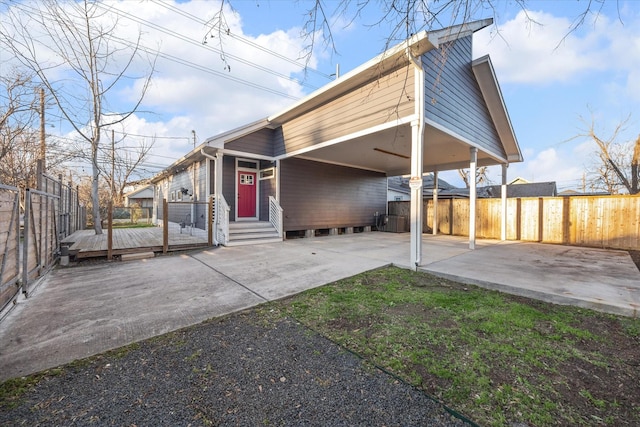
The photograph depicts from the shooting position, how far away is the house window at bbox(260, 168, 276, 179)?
29.6 ft

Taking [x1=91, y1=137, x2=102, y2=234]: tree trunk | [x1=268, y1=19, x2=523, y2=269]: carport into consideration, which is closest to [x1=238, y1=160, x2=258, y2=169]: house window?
[x1=268, y1=19, x2=523, y2=269]: carport

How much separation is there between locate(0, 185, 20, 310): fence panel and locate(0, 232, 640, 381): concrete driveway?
24 cm

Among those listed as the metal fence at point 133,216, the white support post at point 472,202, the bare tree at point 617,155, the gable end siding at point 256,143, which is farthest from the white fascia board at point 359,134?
the bare tree at point 617,155

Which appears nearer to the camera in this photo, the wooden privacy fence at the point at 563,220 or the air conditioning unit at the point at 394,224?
the wooden privacy fence at the point at 563,220

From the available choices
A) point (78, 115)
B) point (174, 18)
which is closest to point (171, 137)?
point (78, 115)

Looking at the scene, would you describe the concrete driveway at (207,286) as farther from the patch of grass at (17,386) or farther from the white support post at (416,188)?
the white support post at (416,188)

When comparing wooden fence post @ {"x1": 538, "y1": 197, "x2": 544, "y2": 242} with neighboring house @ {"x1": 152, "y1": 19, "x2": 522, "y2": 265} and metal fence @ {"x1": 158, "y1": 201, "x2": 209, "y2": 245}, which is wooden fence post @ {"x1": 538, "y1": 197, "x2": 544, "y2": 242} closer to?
neighboring house @ {"x1": 152, "y1": 19, "x2": 522, "y2": 265}

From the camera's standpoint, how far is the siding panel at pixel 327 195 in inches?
367

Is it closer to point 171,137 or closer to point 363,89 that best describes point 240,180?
point 363,89

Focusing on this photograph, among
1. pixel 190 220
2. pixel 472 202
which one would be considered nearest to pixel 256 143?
pixel 190 220

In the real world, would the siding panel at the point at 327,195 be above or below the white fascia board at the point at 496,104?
below

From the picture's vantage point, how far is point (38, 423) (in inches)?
56.1

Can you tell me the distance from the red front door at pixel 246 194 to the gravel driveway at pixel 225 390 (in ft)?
23.0

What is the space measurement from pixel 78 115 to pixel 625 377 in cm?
1343
